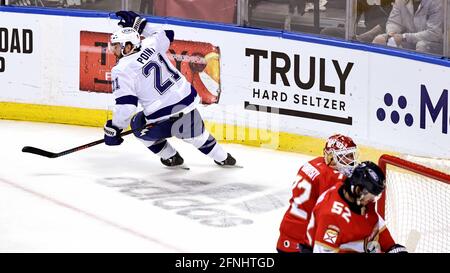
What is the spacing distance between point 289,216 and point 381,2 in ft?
11.7

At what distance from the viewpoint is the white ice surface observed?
7000mm

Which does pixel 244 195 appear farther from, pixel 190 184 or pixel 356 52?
pixel 356 52

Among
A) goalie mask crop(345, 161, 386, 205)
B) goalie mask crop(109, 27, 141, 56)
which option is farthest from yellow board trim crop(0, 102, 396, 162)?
goalie mask crop(345, 161, 386, 205)

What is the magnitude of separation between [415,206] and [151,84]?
2825mm

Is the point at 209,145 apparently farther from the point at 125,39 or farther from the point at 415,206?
the point at 415,206

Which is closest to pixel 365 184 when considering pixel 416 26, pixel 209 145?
pixel 416 26

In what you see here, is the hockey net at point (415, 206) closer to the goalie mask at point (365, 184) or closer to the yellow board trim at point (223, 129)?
the goalie mask at point (365, 184)

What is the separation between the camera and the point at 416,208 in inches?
239

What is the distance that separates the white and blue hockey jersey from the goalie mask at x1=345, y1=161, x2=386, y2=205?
3.64 m

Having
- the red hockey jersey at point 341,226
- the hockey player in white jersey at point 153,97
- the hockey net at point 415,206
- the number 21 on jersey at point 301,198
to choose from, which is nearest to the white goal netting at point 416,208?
the hockey net at point 415,206

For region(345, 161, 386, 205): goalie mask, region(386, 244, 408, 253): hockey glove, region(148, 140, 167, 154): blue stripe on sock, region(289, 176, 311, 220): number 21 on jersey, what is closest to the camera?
region(345, 161, 386, 205): goalie mask

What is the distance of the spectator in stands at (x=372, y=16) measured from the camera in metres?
8.55

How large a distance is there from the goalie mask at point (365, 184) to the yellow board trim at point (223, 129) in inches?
151

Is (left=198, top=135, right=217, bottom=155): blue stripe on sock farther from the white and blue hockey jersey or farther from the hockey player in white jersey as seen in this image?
the white and blue hockey jersey
